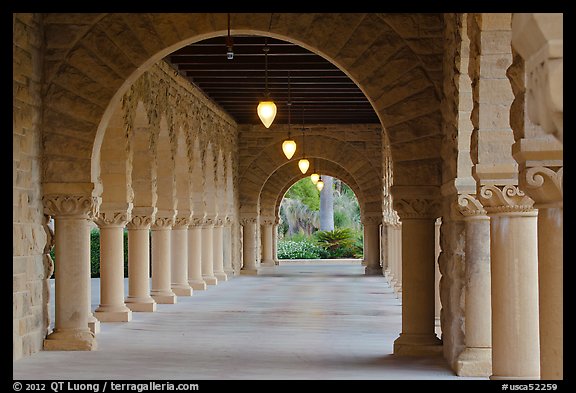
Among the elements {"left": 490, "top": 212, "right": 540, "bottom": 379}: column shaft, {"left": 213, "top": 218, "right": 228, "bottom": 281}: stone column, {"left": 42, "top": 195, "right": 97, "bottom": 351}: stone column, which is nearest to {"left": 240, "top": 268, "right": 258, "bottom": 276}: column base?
{"left": 213, "top": 218, "right": 228, "bottom": 281}: stone column

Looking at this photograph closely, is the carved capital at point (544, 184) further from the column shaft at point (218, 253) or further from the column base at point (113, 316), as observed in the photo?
the column shaft at point (218, 253)

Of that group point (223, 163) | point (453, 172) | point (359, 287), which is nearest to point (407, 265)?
point (453, 172)

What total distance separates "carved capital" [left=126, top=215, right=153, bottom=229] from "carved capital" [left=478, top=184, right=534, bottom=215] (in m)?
8.83

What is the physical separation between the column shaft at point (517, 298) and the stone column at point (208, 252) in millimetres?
14351

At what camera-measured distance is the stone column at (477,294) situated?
8047 mm

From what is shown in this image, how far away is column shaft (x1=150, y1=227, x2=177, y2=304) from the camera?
16156mm

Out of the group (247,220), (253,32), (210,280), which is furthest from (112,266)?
(247,220)

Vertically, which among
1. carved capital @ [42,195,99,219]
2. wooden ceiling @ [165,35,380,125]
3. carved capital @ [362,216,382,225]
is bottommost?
carved capital @ [362,216,382,225]

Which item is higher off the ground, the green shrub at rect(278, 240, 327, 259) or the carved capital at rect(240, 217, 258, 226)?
the carved capital at rect(240, 217, 258, 226)

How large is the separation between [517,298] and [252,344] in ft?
14.8

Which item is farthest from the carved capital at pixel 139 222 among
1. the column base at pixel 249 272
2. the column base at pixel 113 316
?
the column base at pixel 249 272

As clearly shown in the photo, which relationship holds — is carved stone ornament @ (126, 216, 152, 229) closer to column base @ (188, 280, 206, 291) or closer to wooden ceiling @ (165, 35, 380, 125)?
wooden ceiling @ (165, 35, 380, 125)

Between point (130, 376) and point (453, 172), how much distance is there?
11.6 ft
